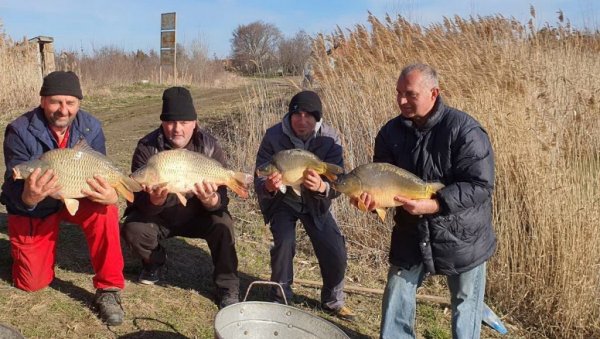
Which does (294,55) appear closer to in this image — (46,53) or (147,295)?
(147,295)

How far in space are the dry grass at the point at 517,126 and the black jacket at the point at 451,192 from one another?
1140 millimetres

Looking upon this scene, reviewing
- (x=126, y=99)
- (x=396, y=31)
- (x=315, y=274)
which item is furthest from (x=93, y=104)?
(x=315, y=274)

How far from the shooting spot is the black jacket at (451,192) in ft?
8.56

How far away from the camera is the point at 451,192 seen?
258 cm

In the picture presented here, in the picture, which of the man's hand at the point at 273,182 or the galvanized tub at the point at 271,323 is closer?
the galvanized tub at the point at 271,323

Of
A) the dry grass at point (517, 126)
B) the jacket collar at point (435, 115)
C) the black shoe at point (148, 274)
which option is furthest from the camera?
the dry grass at point (517, 126)

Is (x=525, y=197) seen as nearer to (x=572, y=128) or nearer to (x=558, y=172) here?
(x=558, y=172)

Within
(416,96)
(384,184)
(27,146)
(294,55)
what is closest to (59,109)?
(27,146)

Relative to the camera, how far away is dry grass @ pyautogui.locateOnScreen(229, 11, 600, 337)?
11.9 feet

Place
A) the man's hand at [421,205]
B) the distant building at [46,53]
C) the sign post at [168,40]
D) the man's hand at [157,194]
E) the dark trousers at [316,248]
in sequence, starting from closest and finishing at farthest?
the man's hand at [421,205], the man's hand at [157,194], the dark trousers at [316,248], the distant building at [46,53], the sign post at [168,40]

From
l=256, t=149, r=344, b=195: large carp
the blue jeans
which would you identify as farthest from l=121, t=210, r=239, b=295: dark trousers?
the blue jeans

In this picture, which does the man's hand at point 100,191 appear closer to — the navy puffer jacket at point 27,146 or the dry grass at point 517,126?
the navy puffer jacket at point 27,146

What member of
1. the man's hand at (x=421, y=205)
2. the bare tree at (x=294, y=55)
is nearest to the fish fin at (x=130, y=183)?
the man's hand at (x=421, y=205)

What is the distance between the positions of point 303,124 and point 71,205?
1335 millimetres
